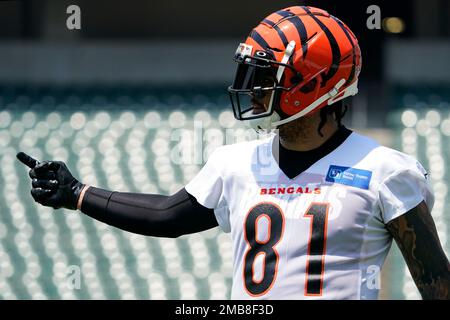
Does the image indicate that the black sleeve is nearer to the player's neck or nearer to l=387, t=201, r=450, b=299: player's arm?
the player's neck

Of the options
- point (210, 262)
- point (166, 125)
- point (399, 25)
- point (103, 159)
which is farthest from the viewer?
point (399, 25)

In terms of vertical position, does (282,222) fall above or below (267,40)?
below

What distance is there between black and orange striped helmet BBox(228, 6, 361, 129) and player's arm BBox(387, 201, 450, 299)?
0.39 metres

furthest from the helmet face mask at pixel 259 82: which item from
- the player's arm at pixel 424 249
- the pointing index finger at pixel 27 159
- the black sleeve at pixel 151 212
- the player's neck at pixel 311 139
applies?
the pointing index finger at pixel 27 159

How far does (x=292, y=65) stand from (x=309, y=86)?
0.23ft

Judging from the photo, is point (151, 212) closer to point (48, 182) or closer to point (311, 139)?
point (48, 182)

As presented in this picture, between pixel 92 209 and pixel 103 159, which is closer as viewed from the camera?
pixel 92 209

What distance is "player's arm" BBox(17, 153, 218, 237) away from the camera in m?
3.01

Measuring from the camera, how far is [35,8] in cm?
1311

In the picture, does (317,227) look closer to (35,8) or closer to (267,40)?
(267,40)

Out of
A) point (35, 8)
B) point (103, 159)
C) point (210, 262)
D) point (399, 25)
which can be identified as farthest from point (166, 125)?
point (35, 8)

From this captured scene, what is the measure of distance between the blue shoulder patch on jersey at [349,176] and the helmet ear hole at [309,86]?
0.21 metres

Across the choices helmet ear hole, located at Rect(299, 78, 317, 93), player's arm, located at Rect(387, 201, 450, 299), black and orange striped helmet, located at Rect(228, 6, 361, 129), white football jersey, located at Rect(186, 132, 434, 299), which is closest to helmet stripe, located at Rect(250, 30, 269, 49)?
black and orange striped helmet, located at Rect(228, 6, 361, 129)
